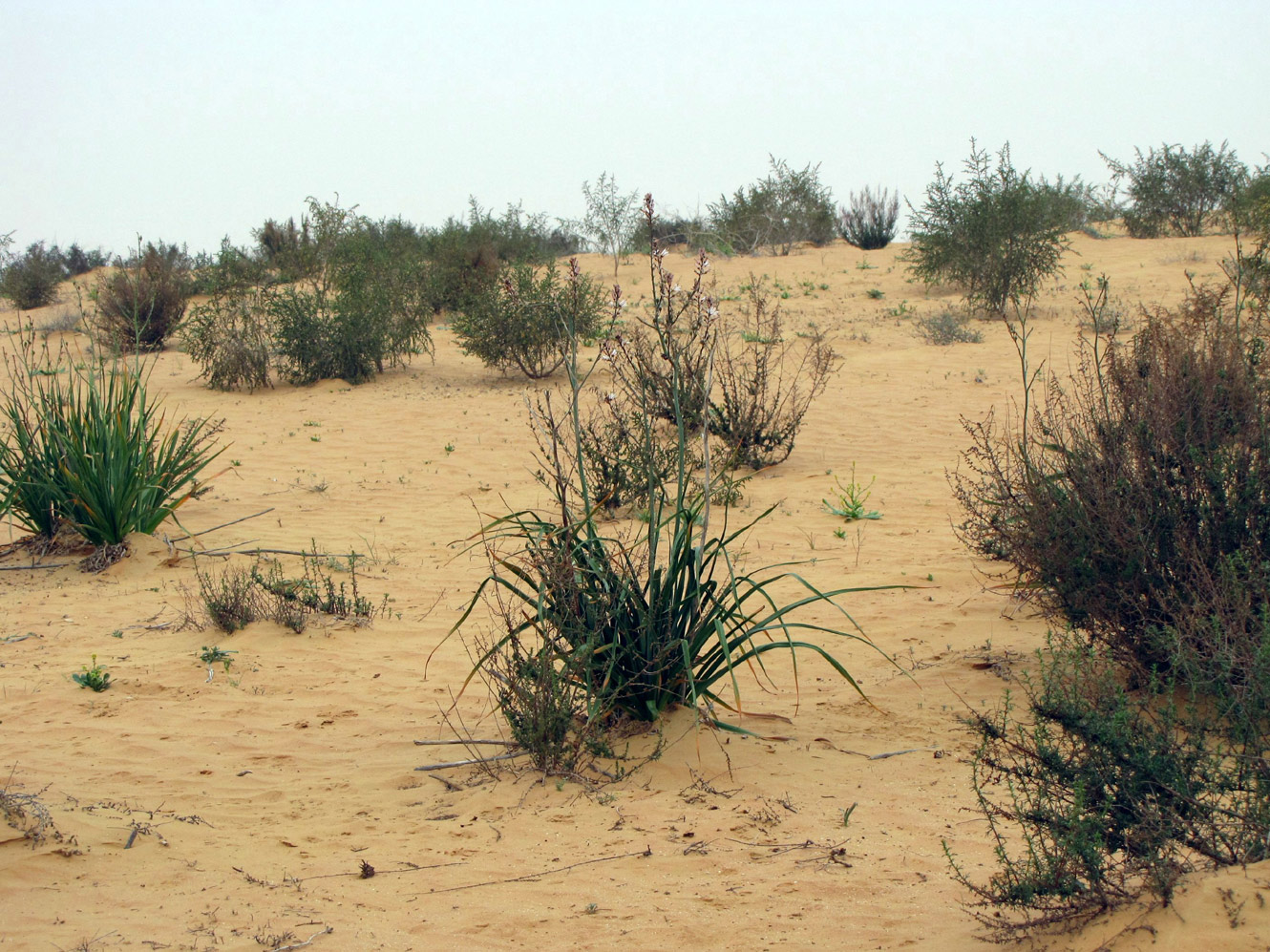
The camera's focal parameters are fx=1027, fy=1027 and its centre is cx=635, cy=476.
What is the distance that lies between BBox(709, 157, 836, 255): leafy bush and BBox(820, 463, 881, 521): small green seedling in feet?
58.3

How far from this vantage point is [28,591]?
21.6ft

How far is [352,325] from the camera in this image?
1423 cm

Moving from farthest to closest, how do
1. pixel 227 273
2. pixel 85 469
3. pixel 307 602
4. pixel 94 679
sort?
pixel 227 273
pixel 85 469
pixel 307 602
pixel 94 679

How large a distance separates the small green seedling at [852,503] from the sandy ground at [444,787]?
137 mm

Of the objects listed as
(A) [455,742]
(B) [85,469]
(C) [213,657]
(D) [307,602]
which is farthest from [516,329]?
(A) [455,742]

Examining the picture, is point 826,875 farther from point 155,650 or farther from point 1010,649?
point 155,650

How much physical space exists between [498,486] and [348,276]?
6916 mm

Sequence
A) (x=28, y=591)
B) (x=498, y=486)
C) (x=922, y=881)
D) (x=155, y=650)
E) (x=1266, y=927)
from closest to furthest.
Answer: (x=1266, y=927), (x=922, y=881), (x=155, y=650), (x=28, y=591), (x=498, y=486)

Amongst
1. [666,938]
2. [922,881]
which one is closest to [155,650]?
[666,938]

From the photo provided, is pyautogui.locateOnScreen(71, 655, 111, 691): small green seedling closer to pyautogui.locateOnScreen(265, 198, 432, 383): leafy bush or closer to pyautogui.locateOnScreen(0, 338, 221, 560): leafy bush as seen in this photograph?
pyautogui.locateOnScreen(0, 338, 221, 560): leafy bush

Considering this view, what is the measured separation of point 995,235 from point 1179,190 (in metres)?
9.61

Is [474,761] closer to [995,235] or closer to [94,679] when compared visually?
[94,679]

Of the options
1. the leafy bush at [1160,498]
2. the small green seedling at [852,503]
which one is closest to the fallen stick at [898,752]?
the leafy bush at [1160,498]

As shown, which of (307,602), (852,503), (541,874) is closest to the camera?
(541,874)
